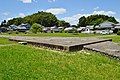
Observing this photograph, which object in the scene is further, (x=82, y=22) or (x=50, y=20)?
(x=50, y=20)

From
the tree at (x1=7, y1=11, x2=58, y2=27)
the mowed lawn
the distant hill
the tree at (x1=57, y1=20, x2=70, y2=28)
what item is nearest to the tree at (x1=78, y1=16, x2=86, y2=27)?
the tree at (x1=57, y1=20, x2=70, y2=28)

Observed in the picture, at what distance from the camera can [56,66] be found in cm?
1239

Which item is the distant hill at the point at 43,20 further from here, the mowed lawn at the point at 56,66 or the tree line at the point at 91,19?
the mowed lawn at the point at 56,66

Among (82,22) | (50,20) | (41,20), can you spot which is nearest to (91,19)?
(82,22)

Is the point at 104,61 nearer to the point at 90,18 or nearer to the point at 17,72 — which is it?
the point at 17,72

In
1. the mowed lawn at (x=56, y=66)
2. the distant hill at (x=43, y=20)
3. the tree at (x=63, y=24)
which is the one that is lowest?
the mowed lawn at (x=56, y=66)

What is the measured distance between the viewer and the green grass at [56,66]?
10758 mm

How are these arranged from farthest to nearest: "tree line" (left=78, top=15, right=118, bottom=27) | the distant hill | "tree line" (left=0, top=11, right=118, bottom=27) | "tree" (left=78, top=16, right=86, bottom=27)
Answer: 1. the distant hill
2. "tree line" (left=0, top=11, right=118, bottom=27)
3. "tree" (left=78, top=16, right=86, bottom=27)
4. "tree line" (left=78, top=15, right=118, bottom=27)

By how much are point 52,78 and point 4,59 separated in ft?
12.9

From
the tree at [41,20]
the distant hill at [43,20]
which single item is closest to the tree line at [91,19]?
the distant hill at [43,20]

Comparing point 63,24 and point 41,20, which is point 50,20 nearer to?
point 41,20

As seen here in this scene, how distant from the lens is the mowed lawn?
10755 millimetres

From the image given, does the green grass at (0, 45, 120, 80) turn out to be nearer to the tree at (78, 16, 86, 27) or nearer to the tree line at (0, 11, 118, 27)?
the tree line at (0, 11, 118, 27)

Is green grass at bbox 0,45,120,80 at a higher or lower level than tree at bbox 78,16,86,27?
Result: lower
